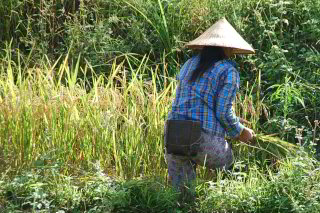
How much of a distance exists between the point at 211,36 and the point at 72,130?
1.37 metres

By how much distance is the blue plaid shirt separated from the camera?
4.95 m

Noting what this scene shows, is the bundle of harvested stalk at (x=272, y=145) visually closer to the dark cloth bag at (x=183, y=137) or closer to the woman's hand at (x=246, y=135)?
the woman's hand at (x=246, y=135)

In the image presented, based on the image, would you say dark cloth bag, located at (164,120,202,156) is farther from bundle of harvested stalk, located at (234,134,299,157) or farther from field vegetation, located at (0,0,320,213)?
bundle of harvested stalk, located at (234,134,299,157)

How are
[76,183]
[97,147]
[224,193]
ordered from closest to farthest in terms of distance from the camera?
[224,193]
[76,183]
[97,147]

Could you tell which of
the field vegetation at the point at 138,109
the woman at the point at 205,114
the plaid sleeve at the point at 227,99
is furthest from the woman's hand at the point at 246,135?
the field vegetation at the point at 138,109

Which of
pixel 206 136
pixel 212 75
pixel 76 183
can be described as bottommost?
pixel 76 183

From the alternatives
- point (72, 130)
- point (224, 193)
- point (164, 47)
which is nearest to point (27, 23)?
point (164, 47)

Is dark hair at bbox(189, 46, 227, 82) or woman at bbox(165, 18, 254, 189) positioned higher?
dark hair at bbox(189, 46, 227, 82)

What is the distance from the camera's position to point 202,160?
5.07m

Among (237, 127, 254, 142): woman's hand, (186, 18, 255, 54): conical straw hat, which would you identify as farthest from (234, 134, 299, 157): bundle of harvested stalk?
(186, 18, 255, 54): conical straw hat

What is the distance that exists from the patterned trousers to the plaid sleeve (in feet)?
0.49

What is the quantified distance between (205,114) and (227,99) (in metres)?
0.20

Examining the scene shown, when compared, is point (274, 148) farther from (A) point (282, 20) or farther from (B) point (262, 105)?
(A) point (282, 20)

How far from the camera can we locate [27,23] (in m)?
7.57
